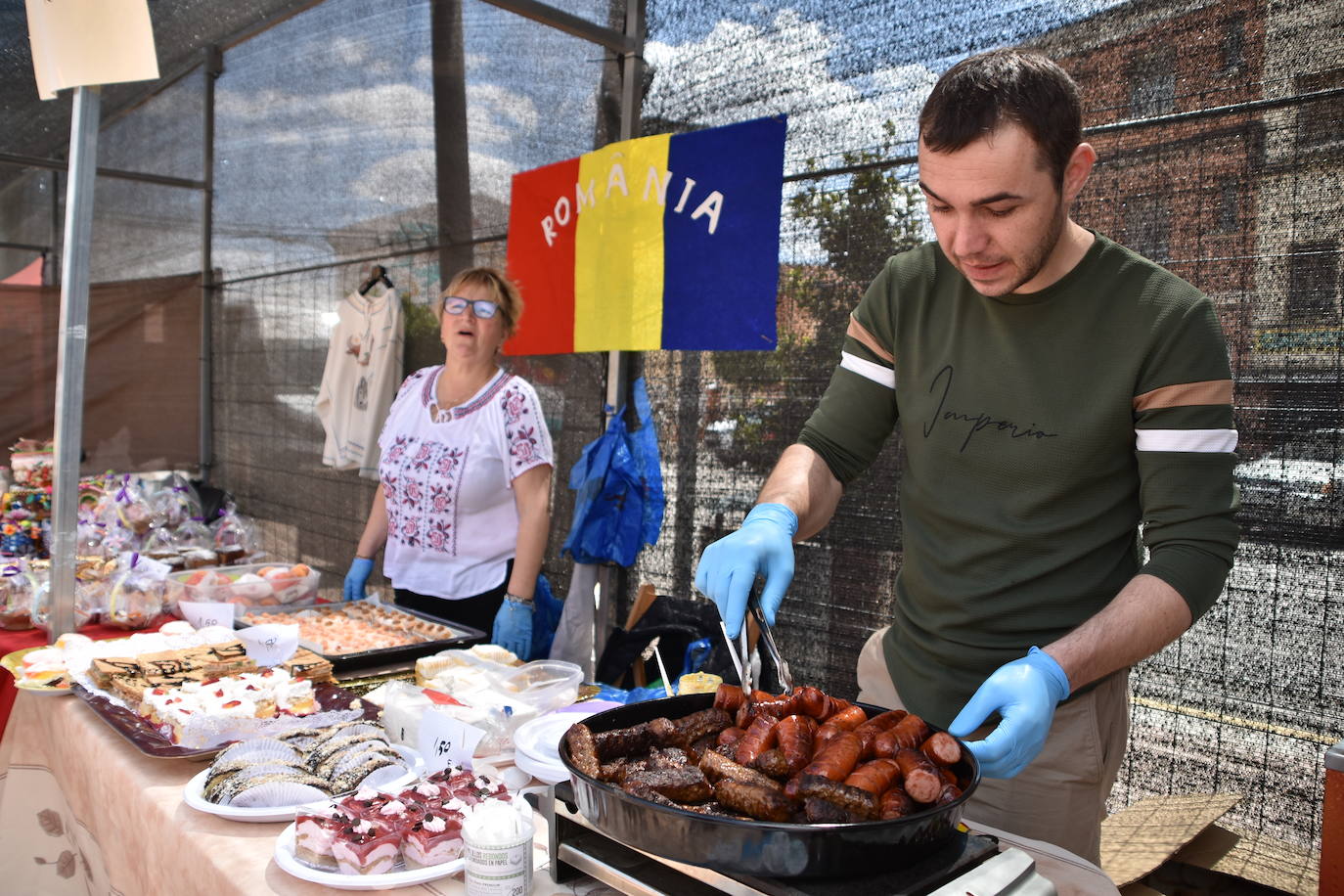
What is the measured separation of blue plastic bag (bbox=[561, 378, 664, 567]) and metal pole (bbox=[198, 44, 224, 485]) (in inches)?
183

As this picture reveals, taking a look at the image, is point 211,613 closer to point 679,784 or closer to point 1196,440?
point 679,784

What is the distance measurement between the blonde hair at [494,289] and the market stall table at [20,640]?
1.50m

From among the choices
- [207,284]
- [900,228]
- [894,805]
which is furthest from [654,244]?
[207,284]

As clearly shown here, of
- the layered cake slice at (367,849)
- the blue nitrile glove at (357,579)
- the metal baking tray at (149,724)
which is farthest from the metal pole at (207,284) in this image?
the layered cake slice at (367,849)

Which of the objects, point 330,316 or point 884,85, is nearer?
point 884,85

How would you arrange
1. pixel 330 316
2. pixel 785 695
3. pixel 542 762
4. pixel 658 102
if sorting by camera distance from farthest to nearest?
1. pixel 330 316
2. pixel 658 102
3. pixel 542 762
4. pixel 785 695

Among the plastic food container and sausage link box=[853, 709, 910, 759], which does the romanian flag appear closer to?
the plastic food container

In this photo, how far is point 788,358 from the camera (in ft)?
10.5

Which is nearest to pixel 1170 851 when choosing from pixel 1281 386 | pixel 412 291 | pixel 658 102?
pixel 1281 386

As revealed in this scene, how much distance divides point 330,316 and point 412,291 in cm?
101

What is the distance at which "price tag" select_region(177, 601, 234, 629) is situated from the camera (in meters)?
2.79

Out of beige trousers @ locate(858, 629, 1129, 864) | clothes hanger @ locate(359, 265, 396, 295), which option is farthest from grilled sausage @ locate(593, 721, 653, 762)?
clothes hanger @ locate(359, 265, 396, 295)

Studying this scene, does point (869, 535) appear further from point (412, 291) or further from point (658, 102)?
point (412, 291)

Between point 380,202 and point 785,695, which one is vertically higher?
point 380,202
